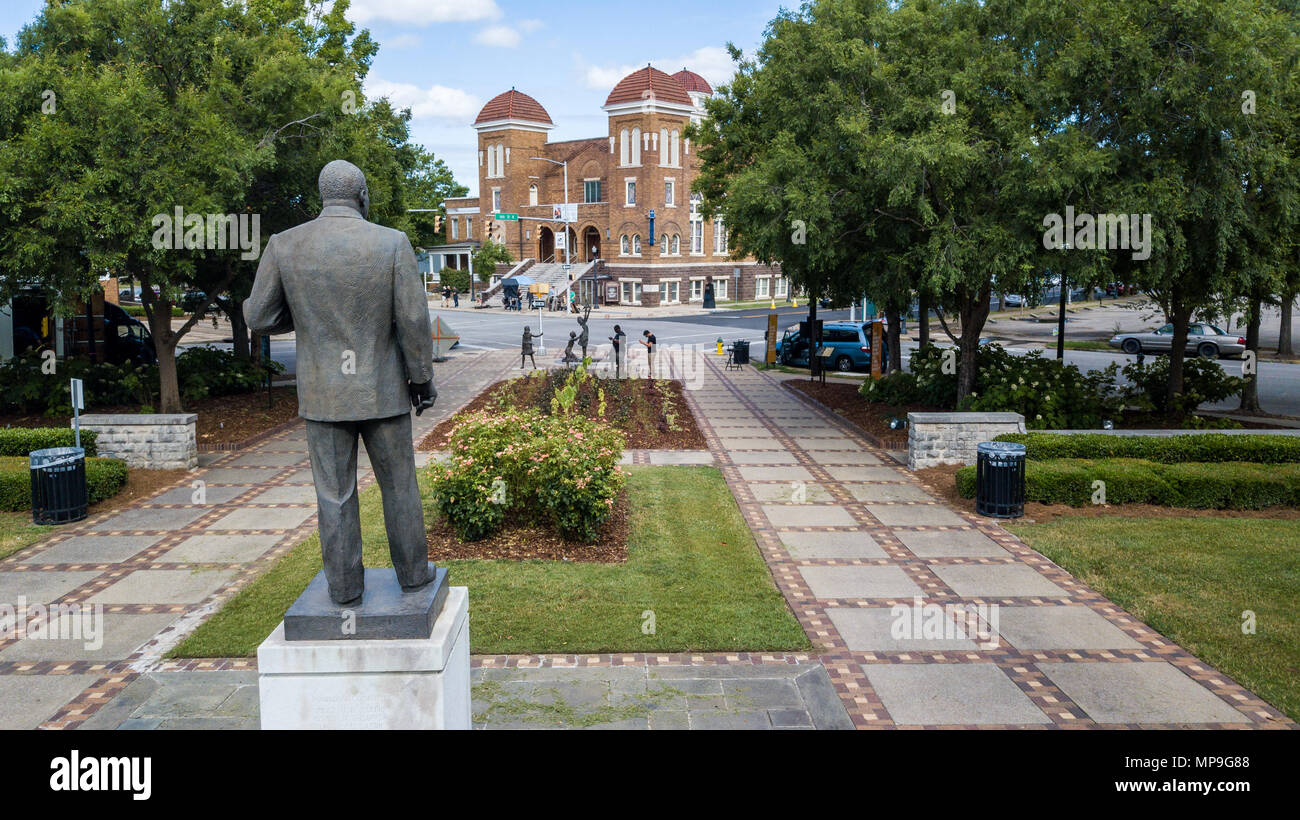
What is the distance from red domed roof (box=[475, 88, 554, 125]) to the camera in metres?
75.6

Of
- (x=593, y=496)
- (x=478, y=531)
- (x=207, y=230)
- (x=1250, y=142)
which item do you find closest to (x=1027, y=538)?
(x=593, y=496)

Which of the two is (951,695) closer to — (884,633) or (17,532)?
(884,633)

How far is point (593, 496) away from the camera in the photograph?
1177cm

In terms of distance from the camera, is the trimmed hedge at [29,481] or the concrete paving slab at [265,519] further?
the trimmed hedge at [29,481]

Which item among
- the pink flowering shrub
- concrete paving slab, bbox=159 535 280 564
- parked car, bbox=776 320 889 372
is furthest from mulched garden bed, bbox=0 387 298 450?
parked car, bbox=776 320 889 372

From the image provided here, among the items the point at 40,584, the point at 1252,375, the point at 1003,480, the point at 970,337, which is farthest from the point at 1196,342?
the point at 40,584

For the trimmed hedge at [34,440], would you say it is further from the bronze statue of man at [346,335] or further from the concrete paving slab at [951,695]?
the concrete paving slab at [951,695]

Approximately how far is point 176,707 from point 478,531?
4.83 m

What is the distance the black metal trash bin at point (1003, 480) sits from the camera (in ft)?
43.8

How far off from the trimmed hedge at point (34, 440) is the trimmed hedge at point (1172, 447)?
14.9m

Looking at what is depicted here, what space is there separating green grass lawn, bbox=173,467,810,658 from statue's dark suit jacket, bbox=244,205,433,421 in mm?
3670

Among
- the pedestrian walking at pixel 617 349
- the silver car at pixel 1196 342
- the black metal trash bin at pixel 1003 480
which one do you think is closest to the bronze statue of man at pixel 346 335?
the black metal trash bin at pixel 1003 480

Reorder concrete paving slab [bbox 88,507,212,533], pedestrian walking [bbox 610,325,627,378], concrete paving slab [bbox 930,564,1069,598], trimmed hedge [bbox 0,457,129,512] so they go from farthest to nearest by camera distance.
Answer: pedestrian walking [bbox 610,325,627,378]
trimmed hedge [bbox 0,457,129,512]
concrete paving slab [bbox 88,507,212,533]
concrete paving slab [bbox 930,564,1069,598]

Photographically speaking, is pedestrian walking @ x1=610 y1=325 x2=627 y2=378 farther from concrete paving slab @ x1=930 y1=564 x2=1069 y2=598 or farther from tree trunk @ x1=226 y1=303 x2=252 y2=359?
concrete paving slab @ x1=930 y1=564 x2=1069 y2=598
